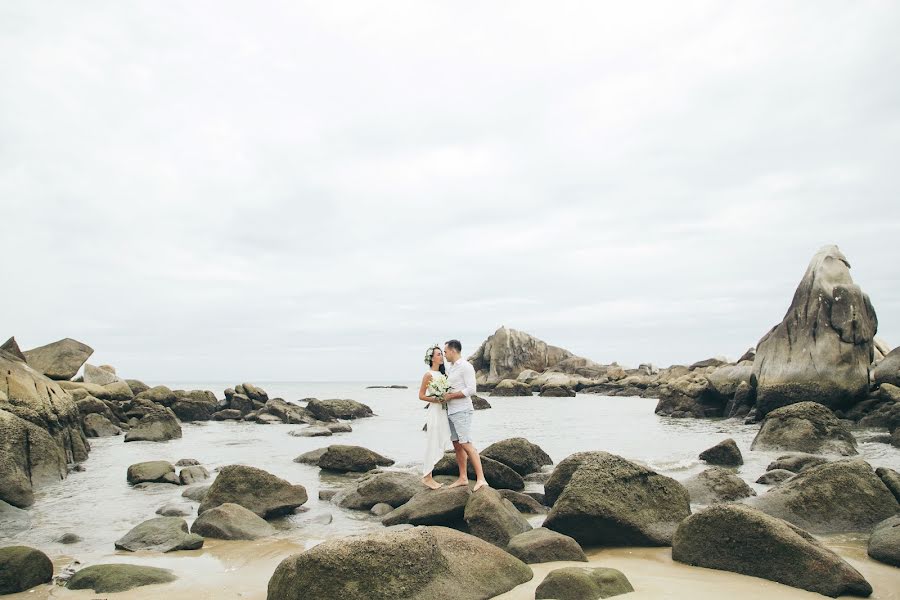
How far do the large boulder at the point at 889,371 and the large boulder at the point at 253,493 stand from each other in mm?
26465

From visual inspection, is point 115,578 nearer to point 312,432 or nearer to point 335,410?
point 312,432

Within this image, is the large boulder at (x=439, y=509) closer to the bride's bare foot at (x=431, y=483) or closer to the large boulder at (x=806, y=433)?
the bride's bare foot at (x=431, y=483)

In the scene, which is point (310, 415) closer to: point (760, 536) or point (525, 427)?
point (525, 427)

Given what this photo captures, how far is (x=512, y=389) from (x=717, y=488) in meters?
51.9

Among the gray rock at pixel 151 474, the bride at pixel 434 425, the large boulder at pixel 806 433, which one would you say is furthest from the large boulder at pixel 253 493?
the large boulder at pixel 806 433

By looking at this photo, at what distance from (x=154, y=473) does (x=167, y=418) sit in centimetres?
1209

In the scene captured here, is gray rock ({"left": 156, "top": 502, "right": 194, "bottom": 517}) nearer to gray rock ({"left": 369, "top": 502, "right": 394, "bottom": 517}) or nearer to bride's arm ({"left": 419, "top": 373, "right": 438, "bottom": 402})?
gray rock ({"left": 369, "top": 502, "right": 394, "bottom": 517})

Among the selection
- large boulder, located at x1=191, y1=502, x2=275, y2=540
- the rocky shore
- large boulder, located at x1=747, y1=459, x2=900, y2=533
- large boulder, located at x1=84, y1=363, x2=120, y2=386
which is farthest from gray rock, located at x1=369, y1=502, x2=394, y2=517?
large boulder, located at x1=84, y1=363, x2=120, y2=386

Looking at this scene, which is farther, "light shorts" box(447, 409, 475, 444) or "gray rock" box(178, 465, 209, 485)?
"gray rock" box(178, 465, 209, 485)

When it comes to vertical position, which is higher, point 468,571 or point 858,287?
point 858,287

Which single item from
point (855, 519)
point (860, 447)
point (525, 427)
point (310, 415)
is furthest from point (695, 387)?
point (855, 519)

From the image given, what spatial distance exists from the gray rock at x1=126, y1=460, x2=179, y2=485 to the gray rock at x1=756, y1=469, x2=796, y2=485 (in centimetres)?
1230

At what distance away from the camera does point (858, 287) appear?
88.7 feet

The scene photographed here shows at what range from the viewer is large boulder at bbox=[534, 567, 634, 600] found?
16.6ft
